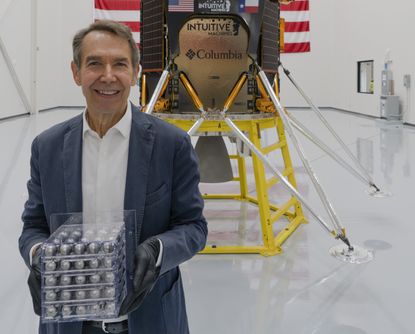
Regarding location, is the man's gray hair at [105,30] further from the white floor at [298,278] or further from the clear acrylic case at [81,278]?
the white floor at [298,278]

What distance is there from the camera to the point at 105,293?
102 cm

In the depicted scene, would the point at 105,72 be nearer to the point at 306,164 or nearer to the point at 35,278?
the point at 35,278

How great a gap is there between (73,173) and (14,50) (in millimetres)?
12178

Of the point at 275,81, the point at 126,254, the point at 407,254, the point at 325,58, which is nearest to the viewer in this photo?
the point at 126,254

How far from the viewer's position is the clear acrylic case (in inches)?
39.7

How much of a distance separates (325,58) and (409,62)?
5.65 metres

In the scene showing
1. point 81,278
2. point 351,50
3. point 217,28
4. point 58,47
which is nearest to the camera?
point 81,278

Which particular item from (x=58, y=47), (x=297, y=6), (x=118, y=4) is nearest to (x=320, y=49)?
(x=297, y=6)

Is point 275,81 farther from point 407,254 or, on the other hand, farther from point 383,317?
point 383,317

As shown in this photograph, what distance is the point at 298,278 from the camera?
2.83 meters

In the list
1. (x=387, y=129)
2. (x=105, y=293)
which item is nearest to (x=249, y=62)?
(x=105, y=293)

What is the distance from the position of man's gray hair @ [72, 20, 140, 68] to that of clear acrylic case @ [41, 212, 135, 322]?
20.1 inches

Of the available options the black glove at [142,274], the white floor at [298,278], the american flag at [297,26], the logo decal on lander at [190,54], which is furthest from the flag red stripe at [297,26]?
the black glove at [142,274]

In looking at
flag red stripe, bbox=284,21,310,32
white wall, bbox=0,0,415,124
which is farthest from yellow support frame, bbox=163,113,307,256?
flag red stripe, bbox=284,21,310,32
